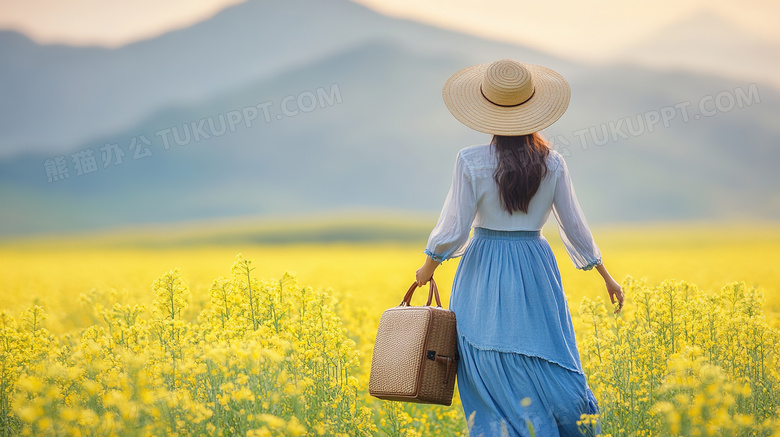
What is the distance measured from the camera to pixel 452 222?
12.1 ft

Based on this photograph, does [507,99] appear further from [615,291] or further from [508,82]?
[615,291]

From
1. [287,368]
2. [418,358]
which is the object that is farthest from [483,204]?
[287,368]

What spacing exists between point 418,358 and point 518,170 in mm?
1119

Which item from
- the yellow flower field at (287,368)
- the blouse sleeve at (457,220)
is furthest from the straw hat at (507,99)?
the yellow flower field at (287,368)

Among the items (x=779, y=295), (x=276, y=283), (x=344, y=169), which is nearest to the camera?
(x=276, y=283)

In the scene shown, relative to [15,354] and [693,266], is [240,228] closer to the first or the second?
[693,266]

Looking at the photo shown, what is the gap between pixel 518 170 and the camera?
3.59 m

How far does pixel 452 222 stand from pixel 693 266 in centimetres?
1396

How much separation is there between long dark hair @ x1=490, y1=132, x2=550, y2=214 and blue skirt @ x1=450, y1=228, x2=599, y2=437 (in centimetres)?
23

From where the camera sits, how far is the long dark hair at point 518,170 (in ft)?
11.8

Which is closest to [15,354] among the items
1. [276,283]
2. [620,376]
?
[276,283]

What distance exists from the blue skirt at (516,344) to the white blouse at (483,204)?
0.30ft

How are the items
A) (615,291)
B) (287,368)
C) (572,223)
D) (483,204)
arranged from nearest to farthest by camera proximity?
(483,204), (572,223), (615,291), (287,368)

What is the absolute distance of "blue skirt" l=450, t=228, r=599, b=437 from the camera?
3.59 m
